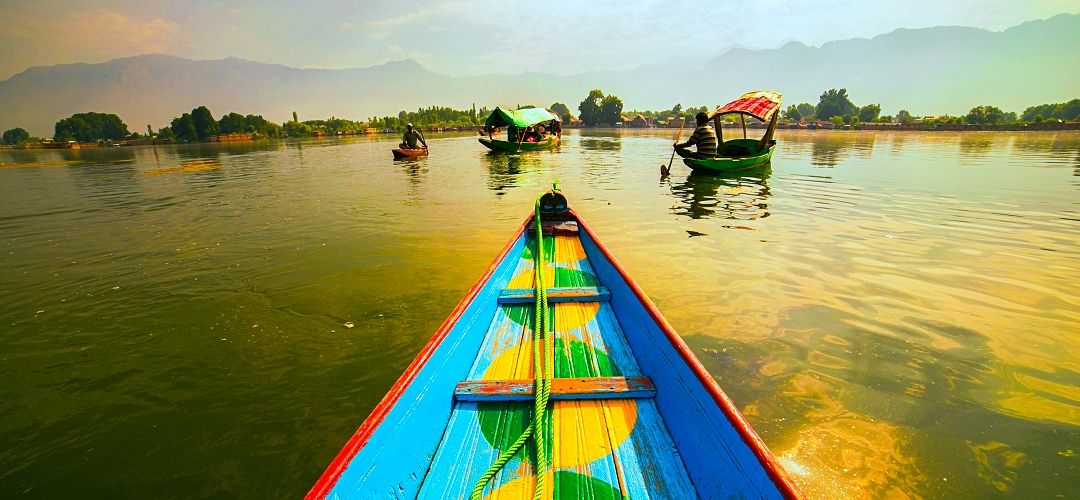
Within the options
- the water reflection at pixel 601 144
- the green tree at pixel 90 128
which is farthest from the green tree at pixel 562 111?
the green tree at pixel 90 128

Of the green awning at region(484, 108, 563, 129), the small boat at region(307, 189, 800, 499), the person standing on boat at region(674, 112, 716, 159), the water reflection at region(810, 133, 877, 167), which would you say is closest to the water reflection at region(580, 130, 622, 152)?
the green awning at region(484, 108, 563, 129)

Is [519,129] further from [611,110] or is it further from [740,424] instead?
[611,110]

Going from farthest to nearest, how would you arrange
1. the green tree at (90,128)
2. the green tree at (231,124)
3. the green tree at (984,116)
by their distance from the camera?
1. the green tree at (90,128)
2. the green tree at (231,124)
3. the green tree at (984,116)

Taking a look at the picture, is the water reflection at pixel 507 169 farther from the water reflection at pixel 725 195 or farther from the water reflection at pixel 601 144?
the water reflection at pixel 601 144

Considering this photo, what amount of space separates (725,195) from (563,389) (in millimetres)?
13186

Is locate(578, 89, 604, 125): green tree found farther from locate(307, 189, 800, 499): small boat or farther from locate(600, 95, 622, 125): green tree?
locate(307, 189, 800, 499): small boat

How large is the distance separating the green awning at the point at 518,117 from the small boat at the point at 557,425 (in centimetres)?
2752

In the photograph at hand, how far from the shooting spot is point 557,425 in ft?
9.36

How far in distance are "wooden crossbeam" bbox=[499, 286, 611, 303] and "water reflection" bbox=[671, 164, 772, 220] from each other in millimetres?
7555

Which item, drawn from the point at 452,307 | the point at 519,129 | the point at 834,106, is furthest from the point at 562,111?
the point at 452,307

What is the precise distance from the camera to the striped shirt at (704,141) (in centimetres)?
1708

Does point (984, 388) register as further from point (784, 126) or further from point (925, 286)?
point (784, 126)

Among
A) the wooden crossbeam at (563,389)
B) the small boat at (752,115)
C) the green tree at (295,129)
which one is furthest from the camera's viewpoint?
the green tree at (295,129)

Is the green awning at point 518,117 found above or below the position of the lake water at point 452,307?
above
